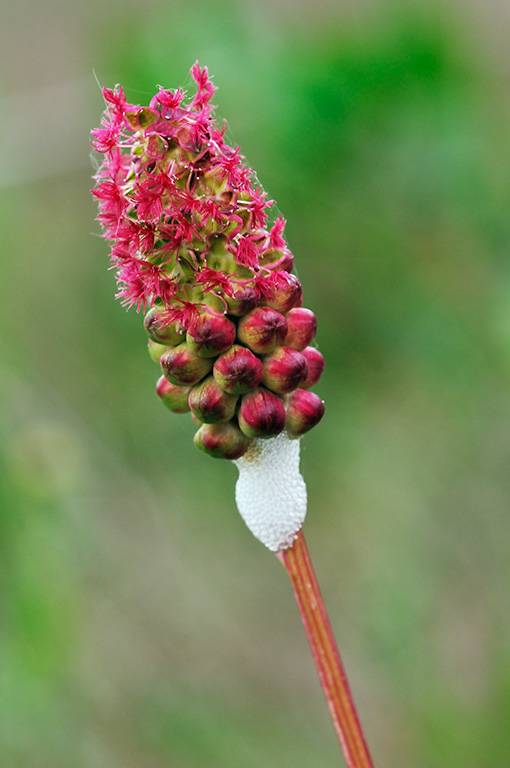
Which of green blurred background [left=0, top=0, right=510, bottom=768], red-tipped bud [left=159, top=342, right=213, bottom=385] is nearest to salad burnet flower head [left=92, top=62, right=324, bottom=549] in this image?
red-tipped bud [left=159, top=342, right=213, bottom=385]

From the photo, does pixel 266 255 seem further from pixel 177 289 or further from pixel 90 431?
pixel 90 431

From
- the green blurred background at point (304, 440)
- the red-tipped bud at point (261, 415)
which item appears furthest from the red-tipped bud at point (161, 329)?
the green blurred background at point (304, 440)

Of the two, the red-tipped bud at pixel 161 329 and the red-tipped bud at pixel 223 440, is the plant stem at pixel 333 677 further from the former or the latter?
the red-tipped bud at pixel 161 329

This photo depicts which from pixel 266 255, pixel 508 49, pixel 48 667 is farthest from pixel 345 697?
pixel 508 49

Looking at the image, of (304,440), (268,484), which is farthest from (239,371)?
(304,440)

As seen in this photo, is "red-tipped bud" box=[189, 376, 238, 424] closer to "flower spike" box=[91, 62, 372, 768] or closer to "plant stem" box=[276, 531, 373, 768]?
"flower spike" box=[91, 62, 372, 768]

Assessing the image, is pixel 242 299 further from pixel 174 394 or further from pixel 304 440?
pixel 304 440
